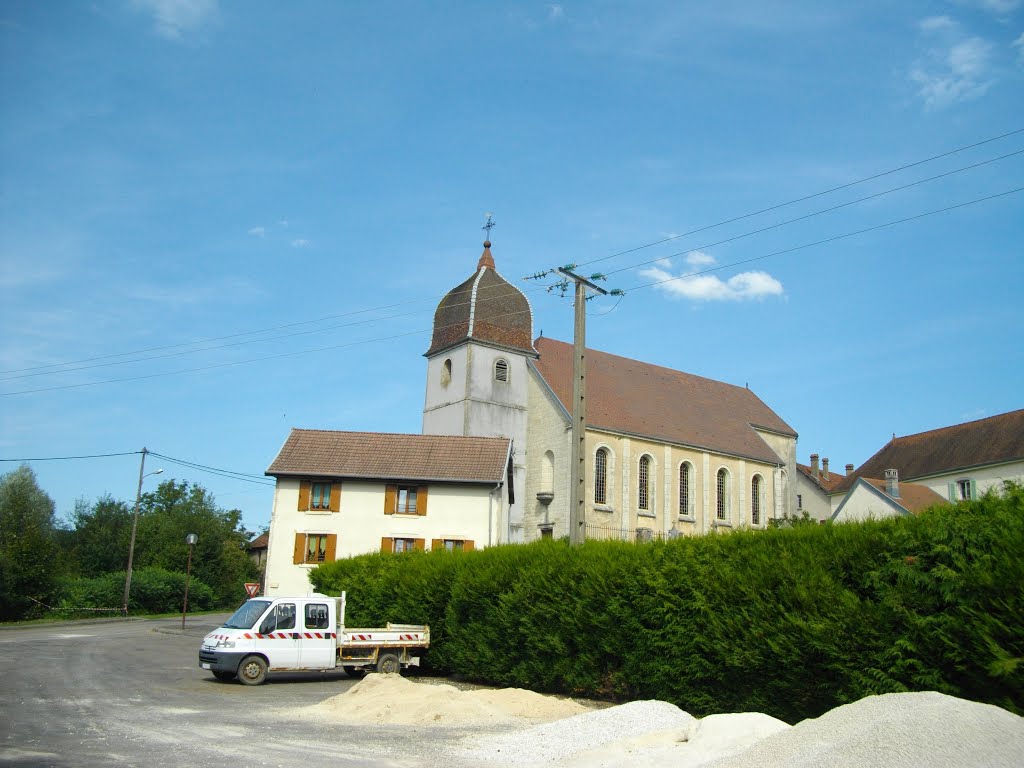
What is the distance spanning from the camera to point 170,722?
39.8 ft

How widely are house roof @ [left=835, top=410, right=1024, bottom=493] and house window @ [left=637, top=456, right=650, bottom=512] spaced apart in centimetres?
2005

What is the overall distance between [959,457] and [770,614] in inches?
1914

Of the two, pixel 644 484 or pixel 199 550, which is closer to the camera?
pixel 644 484

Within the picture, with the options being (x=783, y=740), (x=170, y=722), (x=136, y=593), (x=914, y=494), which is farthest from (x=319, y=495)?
(x=914, y=494)

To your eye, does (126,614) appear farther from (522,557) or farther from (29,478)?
(522,557)

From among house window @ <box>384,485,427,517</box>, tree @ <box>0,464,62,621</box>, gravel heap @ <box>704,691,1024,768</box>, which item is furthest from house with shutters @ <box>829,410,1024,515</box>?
gravel heap @ <box>704,691,1024,768</box>

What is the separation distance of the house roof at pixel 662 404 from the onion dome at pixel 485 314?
220cm

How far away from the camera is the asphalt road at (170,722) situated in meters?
9.57

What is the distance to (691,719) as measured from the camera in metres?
11.3

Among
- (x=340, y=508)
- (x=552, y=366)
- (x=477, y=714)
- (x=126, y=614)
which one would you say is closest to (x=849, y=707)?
(x=477, y=714)

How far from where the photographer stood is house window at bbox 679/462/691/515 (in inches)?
1866

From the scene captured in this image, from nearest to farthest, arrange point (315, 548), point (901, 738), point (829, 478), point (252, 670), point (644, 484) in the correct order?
point (901, 738) → point (252, 670) → point (315, 548) → point (644, 484) → point (829, 478)

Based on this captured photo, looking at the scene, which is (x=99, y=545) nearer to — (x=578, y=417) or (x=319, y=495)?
(x=319, y=495)

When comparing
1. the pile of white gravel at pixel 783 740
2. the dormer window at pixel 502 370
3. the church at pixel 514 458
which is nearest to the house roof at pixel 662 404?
the church at pixel 514 458
